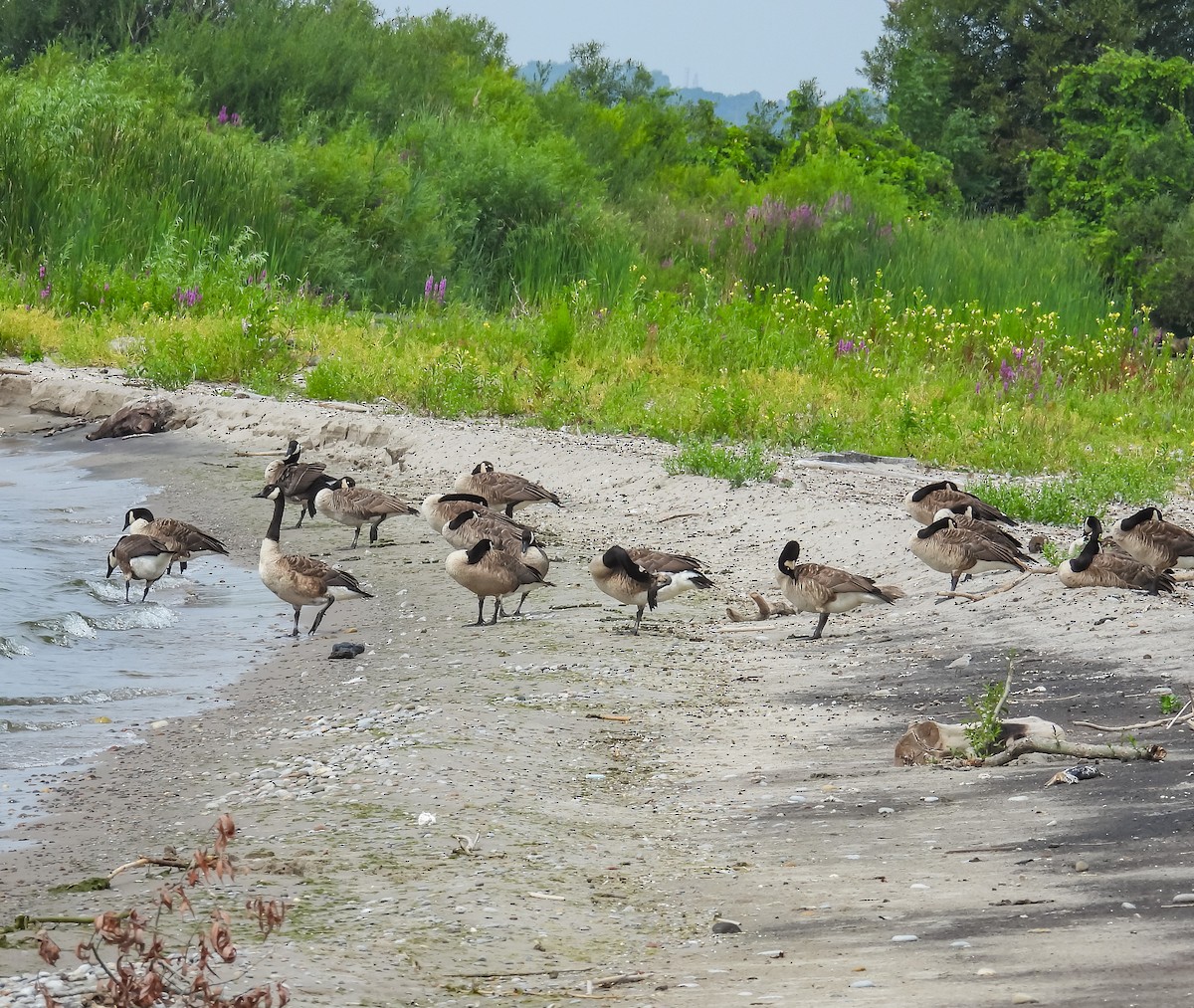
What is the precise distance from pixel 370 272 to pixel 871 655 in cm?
1856

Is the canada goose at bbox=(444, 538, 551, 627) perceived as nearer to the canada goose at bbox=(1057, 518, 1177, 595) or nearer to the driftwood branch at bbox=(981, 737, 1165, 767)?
the canada goose at bbox=(1057, 518, 1177, 595)

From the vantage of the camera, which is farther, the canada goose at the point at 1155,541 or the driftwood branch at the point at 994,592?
the canada goose at the point at 1155,541

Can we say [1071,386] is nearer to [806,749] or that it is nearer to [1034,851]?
[806,749]

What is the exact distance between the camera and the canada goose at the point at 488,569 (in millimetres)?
10305

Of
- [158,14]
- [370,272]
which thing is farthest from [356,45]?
[370,272]

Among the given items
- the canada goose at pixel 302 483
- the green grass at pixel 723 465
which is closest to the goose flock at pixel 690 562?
the canada goose at pixel 302 483

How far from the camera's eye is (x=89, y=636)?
11.1 metres

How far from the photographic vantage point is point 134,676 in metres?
9.89

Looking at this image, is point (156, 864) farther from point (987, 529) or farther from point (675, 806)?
point (987, 529)

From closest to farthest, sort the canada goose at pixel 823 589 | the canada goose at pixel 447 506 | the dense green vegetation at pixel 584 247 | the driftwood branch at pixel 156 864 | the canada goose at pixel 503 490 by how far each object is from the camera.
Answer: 1. the driftwood branch at pixel 156 864
2. the canada goose at pixel 823 589
3. the canada goose at pixel 447 506
4. the canada goose at pixel 503 490
5. the dense green vegetation at pixel 584 247

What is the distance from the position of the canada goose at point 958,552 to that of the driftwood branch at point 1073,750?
11.6ft

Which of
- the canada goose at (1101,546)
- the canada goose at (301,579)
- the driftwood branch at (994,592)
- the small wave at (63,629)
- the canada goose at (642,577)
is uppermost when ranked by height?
the canada goose at (1101,546)

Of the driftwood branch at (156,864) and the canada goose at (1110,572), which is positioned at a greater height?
the canada goose at (1110,572)

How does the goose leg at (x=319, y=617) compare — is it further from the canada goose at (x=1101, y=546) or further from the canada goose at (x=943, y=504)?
the canada goose at (x=1101, y=546)
